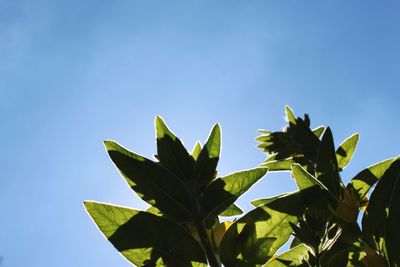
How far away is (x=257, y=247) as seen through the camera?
1.24 metres

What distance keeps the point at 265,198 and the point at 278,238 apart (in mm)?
274

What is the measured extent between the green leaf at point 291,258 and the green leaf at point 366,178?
33 centimetres

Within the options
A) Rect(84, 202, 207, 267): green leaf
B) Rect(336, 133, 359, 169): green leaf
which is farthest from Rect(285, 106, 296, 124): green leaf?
Rect(84, 202, 207, 267): green leaf

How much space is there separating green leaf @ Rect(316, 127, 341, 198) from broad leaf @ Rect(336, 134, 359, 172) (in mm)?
535

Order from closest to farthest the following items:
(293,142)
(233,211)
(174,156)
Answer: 1. (174,156)
2. (233,211)
3. (293,142)

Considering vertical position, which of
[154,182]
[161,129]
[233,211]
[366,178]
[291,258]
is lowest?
[291,258]

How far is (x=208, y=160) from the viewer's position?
4.45 ft

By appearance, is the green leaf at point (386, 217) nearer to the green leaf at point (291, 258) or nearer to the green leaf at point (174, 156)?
the green leaf at point (291, 258)

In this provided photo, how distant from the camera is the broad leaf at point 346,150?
6.30ft

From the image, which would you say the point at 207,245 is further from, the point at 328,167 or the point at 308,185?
the point at 328,167

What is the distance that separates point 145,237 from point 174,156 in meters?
0.27

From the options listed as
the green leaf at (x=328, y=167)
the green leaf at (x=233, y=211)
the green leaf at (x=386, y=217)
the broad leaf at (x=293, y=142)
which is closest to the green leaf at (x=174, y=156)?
the green leaf at (x=233, y=211)

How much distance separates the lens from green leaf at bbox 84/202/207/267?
121cm

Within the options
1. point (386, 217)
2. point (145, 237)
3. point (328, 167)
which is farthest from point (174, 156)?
point (386, 217)
